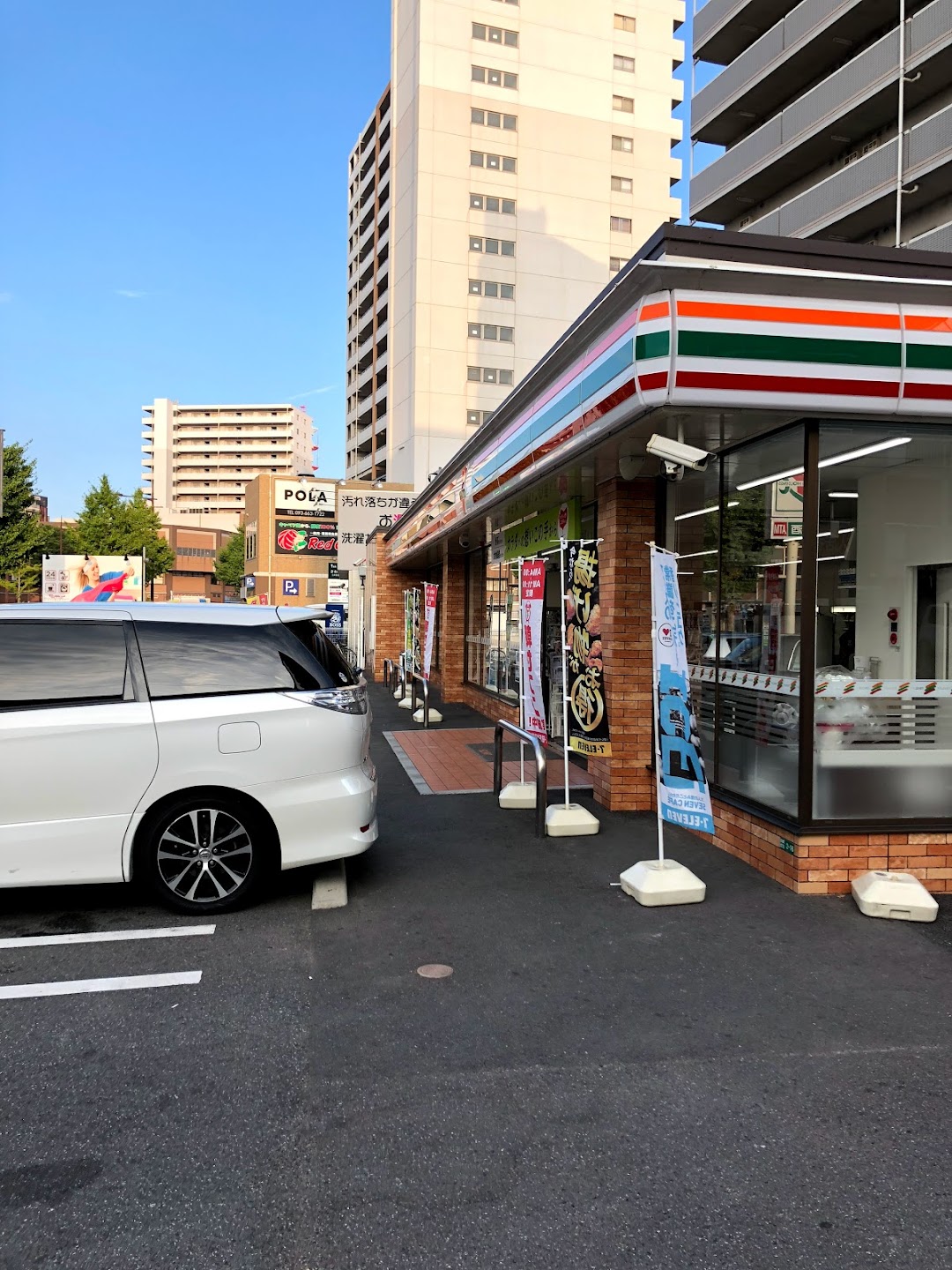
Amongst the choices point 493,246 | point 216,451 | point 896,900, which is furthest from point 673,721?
point 216,451

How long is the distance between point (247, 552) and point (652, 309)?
85.6 metres

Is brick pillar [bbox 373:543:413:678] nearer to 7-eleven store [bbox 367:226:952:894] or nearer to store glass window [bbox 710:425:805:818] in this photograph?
7-eleven store [bbox 367:226:952:894]

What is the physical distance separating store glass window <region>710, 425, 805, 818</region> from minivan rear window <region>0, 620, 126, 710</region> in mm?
4145

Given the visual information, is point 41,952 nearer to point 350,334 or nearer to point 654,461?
point 654,461

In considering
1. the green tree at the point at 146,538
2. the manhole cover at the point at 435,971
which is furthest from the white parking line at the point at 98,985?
the green tree at the point at 146,538

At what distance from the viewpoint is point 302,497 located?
255ft

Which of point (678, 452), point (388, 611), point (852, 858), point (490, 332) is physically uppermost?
point (490, 332)

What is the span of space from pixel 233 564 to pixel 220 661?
98459mm

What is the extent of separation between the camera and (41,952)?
452 centimetres

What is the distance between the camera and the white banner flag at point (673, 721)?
17.9ft

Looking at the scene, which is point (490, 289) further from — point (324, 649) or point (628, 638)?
point (324, 649)

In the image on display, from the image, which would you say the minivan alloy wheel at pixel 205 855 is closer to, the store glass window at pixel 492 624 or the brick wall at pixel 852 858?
the brick wall at pixel 852 858

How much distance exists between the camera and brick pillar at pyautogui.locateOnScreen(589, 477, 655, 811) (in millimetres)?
7566

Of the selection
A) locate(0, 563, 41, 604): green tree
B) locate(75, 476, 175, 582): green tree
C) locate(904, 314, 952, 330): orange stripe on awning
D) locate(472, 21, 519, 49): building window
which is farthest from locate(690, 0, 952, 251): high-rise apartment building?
locate(75, 476, 175, 582): green tree
